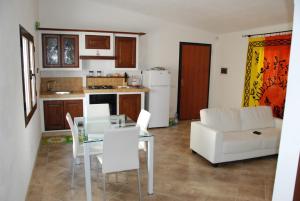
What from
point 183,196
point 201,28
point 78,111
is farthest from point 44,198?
point 201,28

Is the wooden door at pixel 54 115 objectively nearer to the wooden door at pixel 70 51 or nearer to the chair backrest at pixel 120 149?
the wooden door at pixel 70 51

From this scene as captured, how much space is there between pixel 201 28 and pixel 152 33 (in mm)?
1326

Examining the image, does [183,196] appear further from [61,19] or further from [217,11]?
[61,19]

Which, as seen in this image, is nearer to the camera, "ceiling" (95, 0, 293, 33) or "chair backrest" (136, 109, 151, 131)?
"chair backrest" (136, 109, 151, 131)

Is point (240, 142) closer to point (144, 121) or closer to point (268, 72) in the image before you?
point (144, 121)

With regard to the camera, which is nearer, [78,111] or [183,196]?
[183,196]

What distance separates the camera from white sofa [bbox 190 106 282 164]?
149 inches

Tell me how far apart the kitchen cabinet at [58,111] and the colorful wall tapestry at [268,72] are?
3.77 metres

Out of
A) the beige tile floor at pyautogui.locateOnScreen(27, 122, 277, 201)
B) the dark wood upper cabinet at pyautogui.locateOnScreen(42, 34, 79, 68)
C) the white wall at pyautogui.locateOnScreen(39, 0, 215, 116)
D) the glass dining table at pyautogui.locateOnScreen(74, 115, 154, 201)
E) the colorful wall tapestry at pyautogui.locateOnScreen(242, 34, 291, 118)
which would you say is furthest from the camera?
the white wall at pyautogui.locateOnScreen(39, 0, 215, 116)

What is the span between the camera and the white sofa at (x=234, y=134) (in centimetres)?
378

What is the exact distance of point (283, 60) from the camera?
4.73 meters

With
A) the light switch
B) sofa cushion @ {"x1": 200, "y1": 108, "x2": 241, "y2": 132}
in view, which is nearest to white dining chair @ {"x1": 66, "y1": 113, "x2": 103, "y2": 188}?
sofa cushion @ {"x1": 200, "y1": 108, "x2": 241, "y2": 132}

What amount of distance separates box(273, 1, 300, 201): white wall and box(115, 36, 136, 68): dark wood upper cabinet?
13.0ft

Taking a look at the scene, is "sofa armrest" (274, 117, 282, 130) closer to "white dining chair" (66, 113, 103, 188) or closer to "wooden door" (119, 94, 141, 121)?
"wooden door" (119, 94, 141, 121)
